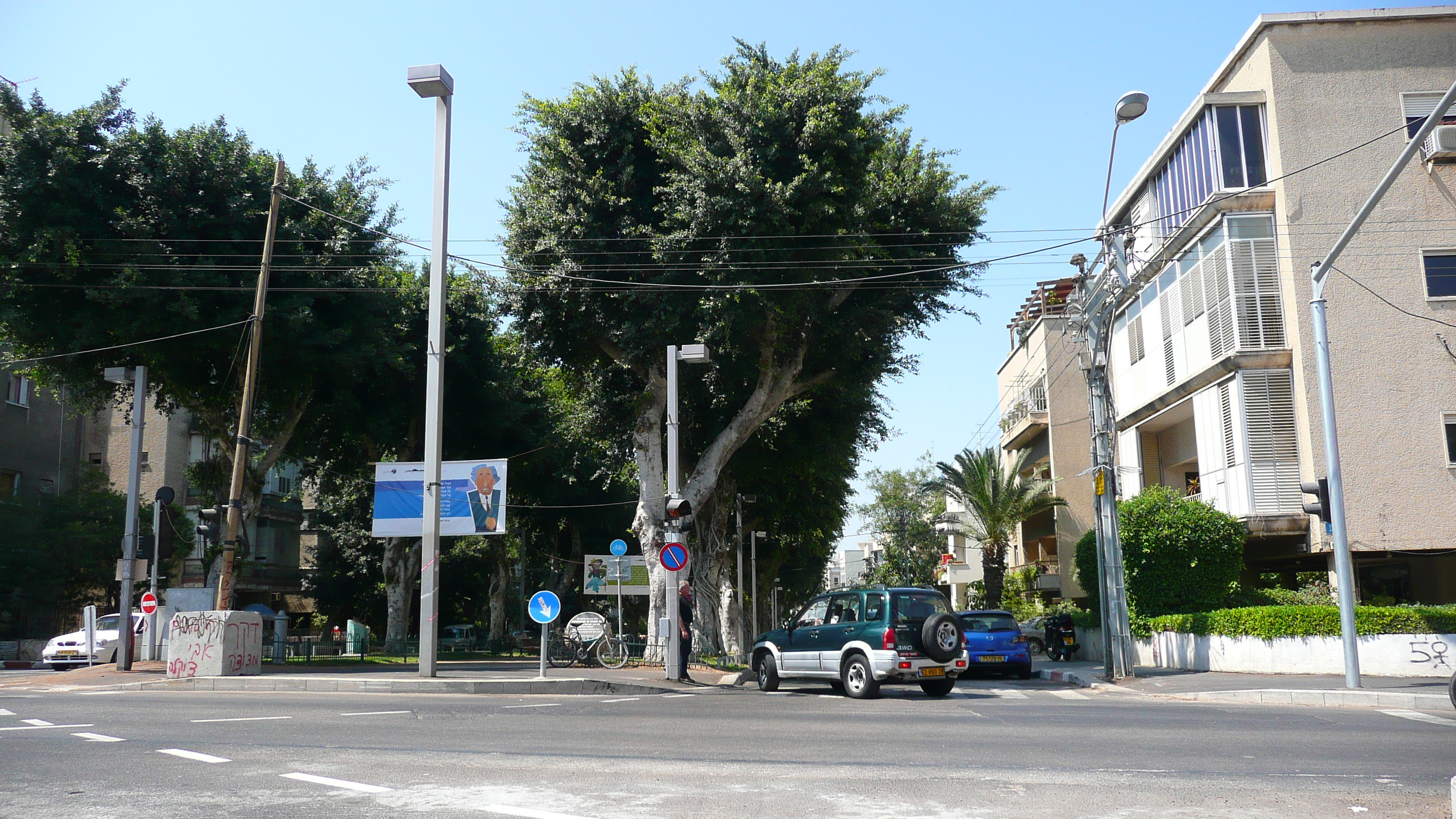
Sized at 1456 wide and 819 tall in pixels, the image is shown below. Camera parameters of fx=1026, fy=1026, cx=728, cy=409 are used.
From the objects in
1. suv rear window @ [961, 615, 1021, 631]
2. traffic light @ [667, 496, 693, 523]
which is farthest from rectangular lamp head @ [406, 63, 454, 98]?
suv rear window @ [961, 615, 1021, 631]

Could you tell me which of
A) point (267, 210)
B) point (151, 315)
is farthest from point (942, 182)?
point (151, 315)

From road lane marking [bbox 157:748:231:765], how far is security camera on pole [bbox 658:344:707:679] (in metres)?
10.0

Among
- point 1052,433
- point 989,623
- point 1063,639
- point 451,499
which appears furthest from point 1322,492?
point 1052,433

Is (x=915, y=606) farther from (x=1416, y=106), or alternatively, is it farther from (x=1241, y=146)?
(x=1416, y=106)

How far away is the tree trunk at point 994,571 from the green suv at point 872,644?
2193 cm

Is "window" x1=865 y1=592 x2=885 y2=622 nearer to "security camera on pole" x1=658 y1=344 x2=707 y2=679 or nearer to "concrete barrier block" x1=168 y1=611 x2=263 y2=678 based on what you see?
"security camera on pole" x1=658 y1=344 x2=707 y2=679

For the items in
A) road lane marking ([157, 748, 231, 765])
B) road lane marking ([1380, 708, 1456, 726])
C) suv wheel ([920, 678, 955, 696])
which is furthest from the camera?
suv wheel ([920, 678, 955, 696])

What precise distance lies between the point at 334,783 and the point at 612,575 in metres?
23.3

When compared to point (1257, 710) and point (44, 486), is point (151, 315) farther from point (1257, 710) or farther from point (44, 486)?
point (1257, 710)

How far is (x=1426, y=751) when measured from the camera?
854cm

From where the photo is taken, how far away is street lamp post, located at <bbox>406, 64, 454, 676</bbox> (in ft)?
58.3

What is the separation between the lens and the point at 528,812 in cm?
600

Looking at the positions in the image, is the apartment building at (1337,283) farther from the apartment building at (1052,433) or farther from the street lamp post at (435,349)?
the street lamp post at (435,349)

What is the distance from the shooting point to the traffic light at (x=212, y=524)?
19578mm
